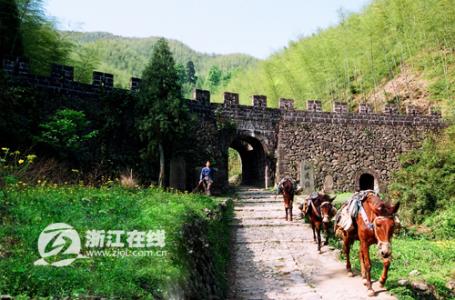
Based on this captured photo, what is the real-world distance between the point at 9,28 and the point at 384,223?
1274 cm

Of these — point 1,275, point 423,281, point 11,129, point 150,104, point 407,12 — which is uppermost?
point 407,12

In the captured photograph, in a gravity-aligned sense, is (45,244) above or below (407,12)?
below

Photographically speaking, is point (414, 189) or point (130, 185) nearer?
point (130, 185)

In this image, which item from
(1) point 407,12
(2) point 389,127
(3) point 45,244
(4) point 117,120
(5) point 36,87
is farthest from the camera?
(1) point 407,12

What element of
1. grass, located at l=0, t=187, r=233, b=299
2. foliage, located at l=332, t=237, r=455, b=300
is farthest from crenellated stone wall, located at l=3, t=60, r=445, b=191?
grass, located at l=0, t=187, r=233, b=299

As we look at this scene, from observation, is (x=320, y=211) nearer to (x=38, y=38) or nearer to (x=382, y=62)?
(x=38, y=38)

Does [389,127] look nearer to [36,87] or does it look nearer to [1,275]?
[36,87]

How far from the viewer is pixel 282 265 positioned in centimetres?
729

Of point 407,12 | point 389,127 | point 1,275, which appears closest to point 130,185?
point 1,275

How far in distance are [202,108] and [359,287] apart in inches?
413

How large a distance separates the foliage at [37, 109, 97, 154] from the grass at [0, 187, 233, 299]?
15.0ft

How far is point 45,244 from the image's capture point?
13.2 feet

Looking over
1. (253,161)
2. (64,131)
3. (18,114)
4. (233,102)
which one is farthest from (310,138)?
(18,114)

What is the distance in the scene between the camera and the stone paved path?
18.8 feet
